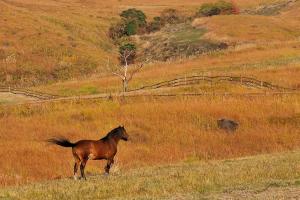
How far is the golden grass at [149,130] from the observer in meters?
30.5

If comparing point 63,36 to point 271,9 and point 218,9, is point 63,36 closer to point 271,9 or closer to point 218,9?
point 218,9

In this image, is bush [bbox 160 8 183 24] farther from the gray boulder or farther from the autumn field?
the gray boulder

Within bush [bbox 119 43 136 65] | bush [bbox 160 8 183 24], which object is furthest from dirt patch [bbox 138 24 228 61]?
bush [bbox 160 8 183 24]

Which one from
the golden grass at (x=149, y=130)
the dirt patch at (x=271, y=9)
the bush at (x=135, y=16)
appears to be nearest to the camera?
the golden grass at (x=149, y=130)

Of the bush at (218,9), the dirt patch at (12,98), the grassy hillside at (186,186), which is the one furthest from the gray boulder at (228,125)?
the bush at (218,9)

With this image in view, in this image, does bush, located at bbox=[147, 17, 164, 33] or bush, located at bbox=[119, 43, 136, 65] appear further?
bush, located at bbox=[147, 17, 164, 33]

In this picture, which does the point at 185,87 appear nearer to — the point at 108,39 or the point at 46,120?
the point at 46,120

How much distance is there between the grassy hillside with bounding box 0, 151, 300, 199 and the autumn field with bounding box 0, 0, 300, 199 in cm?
3

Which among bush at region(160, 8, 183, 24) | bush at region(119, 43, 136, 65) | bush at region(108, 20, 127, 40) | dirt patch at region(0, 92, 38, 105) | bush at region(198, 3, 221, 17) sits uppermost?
bush at region(198, 3, 221, 17)

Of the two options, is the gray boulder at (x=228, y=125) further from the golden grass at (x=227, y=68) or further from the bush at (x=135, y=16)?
the bush at (x=135, y=16)

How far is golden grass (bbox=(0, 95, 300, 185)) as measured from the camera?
100ft

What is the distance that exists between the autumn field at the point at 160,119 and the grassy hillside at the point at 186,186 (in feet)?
0.11

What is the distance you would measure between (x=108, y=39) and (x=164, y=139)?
9684 cm

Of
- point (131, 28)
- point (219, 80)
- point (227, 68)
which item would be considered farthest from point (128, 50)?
point (219, 80)
